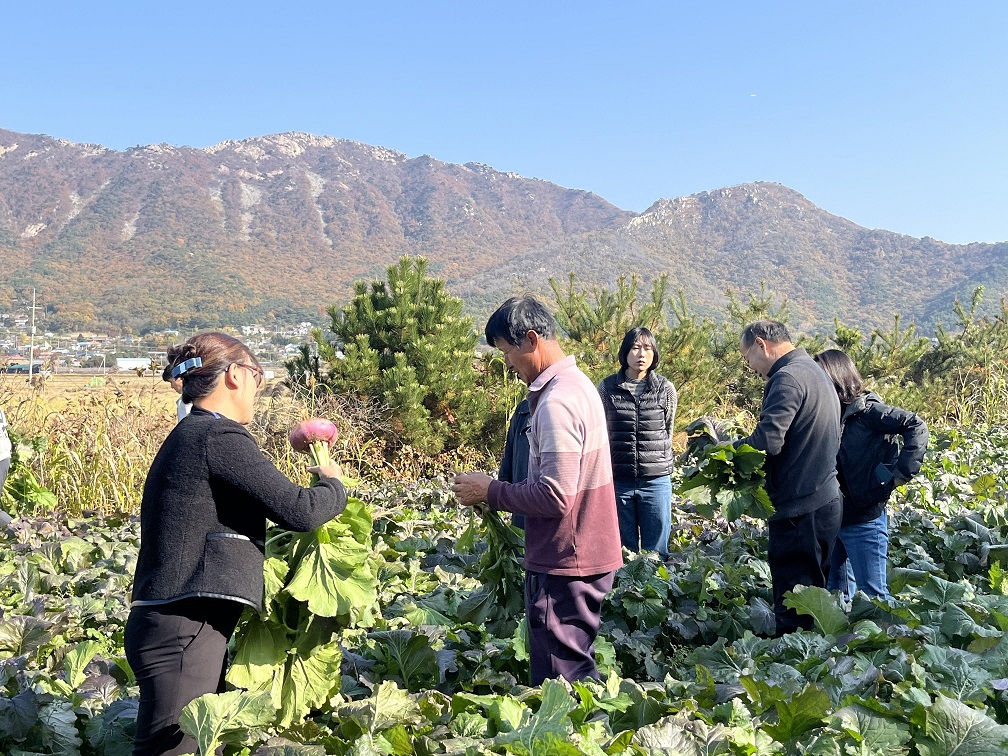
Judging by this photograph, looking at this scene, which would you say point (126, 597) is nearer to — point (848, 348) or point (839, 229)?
point (848, 348)

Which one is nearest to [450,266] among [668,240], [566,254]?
[566,254]

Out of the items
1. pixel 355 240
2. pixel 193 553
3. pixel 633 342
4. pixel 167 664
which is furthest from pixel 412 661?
pixel 355 240

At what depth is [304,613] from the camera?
7.69 feet

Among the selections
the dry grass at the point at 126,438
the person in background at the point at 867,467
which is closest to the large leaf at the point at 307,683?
the person in background at the point at 867,467

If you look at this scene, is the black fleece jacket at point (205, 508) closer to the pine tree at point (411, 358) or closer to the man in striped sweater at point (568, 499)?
the man in striped sweater at point (568, 499)

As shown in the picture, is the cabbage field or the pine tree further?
the pine tree

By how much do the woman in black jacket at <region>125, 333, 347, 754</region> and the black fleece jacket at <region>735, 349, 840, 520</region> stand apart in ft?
7.50

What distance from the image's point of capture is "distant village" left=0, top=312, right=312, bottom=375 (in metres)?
8.39

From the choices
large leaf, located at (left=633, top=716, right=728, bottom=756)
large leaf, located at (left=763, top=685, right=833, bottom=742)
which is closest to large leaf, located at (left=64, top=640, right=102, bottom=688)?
large leaf, located at (left=633, top=716, right=728, bottom=756)

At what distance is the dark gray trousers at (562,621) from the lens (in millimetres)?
2586

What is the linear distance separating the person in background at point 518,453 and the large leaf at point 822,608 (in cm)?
115

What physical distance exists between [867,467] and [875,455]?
0.08 m

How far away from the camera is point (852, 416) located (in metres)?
4.34

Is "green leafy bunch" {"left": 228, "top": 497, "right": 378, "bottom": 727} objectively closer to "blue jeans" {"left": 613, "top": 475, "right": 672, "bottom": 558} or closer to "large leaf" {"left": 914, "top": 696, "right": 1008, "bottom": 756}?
"large leaf" {"left": 914, "top": 696, "right": 1008, "bottom": 756}
